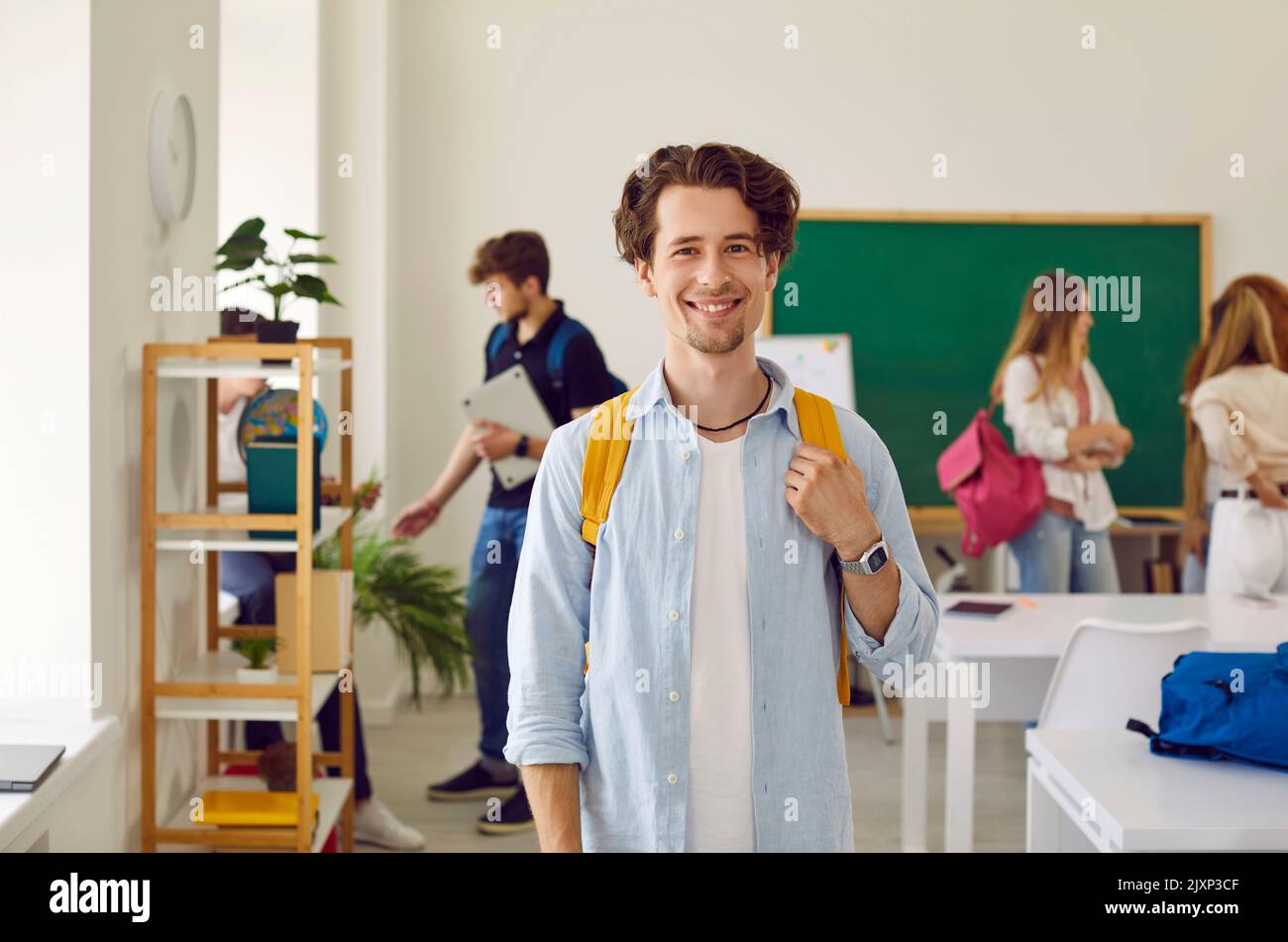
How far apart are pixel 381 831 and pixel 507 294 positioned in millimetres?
1560

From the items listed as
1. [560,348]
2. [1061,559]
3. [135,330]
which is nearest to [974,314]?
[1061,559]

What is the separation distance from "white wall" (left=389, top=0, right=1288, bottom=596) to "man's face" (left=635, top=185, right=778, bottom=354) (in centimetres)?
377

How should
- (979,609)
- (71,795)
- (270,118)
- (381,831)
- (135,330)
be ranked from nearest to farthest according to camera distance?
(71,795) < (135,330) < (979,609) < (381,831) < (270,118)

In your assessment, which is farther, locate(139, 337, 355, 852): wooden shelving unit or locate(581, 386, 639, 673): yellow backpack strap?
locate(139, 337, 355, 852): wooden shelving unit

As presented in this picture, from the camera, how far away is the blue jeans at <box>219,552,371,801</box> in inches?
135

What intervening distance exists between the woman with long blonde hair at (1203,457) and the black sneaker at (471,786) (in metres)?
2.37

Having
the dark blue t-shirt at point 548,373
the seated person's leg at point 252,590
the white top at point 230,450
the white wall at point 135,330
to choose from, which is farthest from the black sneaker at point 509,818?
the white top at point 230,450

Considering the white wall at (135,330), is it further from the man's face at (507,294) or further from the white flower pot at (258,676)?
the man's face at (507,294)

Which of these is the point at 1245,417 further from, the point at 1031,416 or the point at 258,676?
the point at 258,676

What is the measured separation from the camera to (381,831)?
11.7ft

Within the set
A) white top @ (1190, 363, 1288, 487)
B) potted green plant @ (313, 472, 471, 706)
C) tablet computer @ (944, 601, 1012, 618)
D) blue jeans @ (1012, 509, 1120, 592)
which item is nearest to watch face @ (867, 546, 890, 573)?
tablet computer @ (944, 601, 1012, 618)

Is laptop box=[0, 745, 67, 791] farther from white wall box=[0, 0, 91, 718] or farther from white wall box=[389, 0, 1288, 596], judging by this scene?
white wall box=[389, 0, 1288, 596]

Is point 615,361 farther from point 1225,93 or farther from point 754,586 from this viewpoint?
point 754,586

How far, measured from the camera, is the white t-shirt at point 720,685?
142 centimetres
